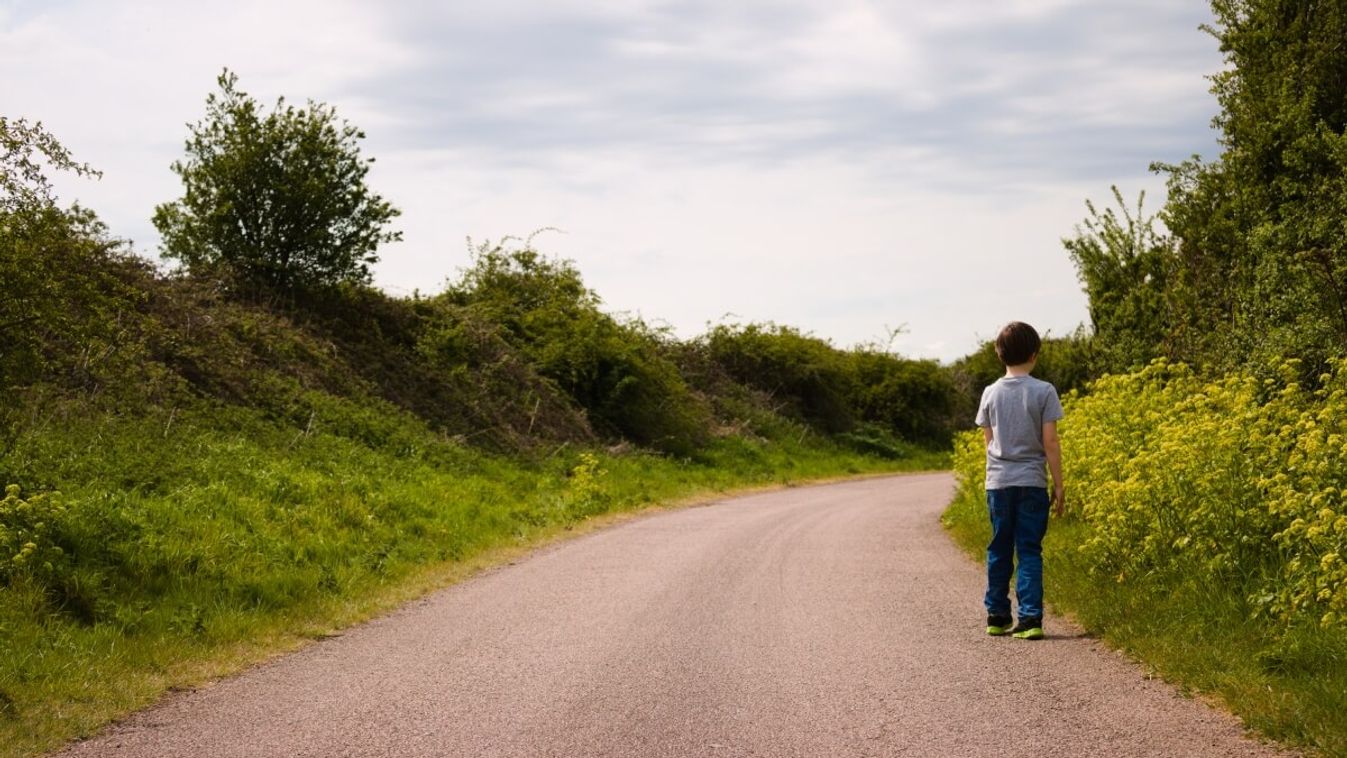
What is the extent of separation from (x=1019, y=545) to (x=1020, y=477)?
478mm

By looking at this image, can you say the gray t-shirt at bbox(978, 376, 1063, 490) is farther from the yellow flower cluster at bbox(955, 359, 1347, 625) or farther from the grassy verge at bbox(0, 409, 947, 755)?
the grassy verge at bbox(0, 409, 947, 755)

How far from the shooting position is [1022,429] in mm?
7836

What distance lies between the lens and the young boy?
775cm

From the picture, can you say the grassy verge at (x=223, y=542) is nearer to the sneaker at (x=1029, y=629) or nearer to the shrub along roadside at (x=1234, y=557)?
the sneaker at (x=1029, y=629)

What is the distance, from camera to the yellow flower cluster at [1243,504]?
637 centimetres

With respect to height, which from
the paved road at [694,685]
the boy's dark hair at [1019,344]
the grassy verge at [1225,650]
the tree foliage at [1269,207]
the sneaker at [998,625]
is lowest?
the paved road at [694,685]

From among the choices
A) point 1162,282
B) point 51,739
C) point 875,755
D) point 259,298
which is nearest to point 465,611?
point 51,739

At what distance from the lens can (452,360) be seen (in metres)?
25.9

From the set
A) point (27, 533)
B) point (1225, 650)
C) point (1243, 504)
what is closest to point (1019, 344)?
point (1243, 504)

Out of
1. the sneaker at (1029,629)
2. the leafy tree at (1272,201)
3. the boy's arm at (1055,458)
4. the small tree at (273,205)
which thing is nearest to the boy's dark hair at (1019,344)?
the boy's arm at (1055,458)

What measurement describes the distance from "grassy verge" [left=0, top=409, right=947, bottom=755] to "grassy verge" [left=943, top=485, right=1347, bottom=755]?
5794 mm

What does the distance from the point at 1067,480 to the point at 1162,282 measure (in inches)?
193

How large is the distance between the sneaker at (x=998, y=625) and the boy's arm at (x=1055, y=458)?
0.83 m

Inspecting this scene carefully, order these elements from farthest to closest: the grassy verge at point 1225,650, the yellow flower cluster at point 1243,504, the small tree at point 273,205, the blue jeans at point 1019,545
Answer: the small tree at point 273,205 → the blue jeans at point 1019,545 → the yellow flower cluster at point 1243,504 → the grassy verge at point 1225,650
